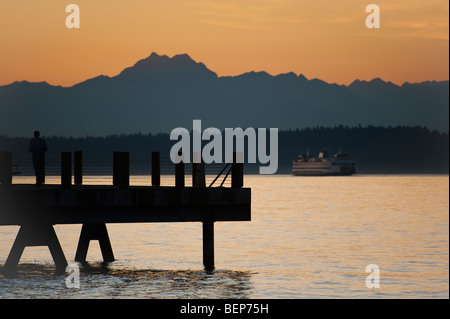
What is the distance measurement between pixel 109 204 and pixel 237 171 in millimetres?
5005

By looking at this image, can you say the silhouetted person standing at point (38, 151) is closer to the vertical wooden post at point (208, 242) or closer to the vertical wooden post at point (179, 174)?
the vertical wooden post at point (179, 174)

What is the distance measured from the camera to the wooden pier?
28.2m

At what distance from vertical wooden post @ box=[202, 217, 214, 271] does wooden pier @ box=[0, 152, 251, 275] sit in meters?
0.04

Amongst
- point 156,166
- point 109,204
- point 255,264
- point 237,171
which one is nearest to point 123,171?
point 109,204

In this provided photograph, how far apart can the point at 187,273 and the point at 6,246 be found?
22.0 metres

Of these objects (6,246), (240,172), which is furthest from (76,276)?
(6,246)

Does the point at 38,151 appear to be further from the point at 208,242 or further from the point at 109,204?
the point at 208,242

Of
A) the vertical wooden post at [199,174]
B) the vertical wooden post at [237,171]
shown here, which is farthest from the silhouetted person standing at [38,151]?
the vertical wooden post at [237,171]

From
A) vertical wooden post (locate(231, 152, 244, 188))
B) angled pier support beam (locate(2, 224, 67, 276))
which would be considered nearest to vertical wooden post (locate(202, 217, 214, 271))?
vertical wooden post (locate(231, 152, 244, 188))

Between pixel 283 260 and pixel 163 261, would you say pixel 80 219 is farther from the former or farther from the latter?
pixel 283 260

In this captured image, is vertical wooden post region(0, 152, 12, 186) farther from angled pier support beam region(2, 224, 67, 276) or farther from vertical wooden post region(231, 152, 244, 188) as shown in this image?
vertical wooden post region(231, 152, 244, 188)

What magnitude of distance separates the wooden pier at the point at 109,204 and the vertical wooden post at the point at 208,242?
4cm

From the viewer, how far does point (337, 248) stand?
5644 centimetres

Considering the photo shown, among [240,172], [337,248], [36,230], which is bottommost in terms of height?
[337,248]
